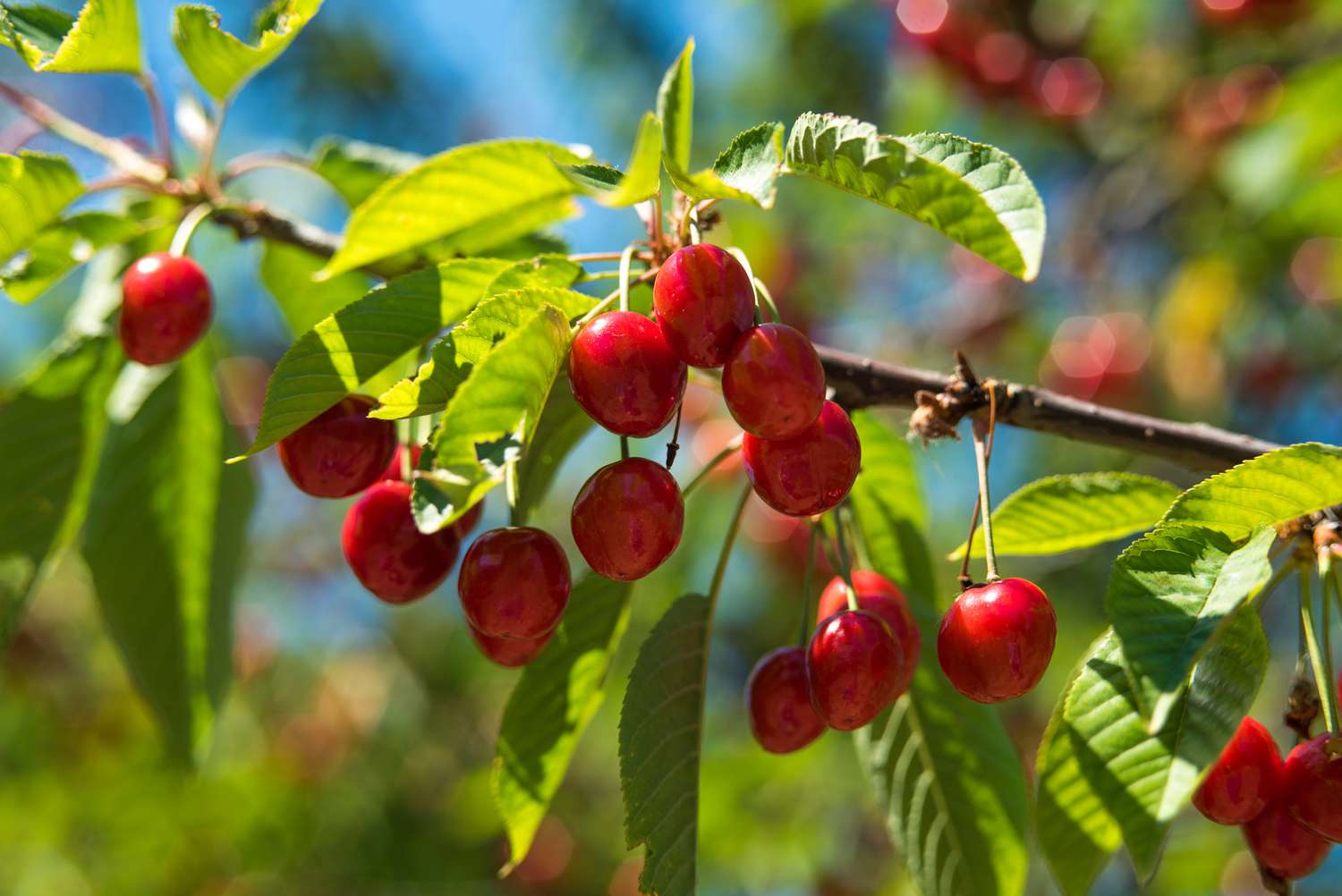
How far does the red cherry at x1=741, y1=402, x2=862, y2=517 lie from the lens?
1.26 metres

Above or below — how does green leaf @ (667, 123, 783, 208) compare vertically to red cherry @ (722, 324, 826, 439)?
above

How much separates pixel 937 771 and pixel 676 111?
1.13 meters

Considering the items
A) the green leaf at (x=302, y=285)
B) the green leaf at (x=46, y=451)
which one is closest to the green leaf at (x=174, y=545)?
the green leaf at (x=46, y=451)

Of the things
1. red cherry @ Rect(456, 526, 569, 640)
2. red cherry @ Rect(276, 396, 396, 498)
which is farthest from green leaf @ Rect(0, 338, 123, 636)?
red cherry @ Rect(456, 526, 569, 640)

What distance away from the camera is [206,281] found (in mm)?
1690

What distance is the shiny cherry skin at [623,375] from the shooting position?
1190 mm

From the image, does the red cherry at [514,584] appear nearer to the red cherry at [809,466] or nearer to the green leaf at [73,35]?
the red cherry at [809,466]

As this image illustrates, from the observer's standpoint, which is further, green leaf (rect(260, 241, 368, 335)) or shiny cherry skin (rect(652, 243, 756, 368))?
green leaf (rect(260, 241, 368, 335))

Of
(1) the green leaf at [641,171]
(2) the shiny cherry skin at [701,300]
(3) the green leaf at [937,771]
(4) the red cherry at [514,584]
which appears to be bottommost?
(3) the green leaf at [937,771]

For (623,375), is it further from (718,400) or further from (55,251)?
(718,400)

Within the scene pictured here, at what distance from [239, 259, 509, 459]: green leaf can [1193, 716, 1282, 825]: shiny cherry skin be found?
111cm

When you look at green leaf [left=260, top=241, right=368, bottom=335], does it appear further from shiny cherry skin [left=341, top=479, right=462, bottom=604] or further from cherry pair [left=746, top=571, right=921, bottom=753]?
cherry pair [left=746, top=571, right=921, bottom=753]

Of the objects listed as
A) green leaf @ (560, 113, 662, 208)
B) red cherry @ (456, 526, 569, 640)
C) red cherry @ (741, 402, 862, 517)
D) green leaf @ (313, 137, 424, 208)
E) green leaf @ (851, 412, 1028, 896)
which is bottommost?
green leaf @ (851, 412, 1028, 896)

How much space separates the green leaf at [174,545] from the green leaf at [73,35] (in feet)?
2.12
